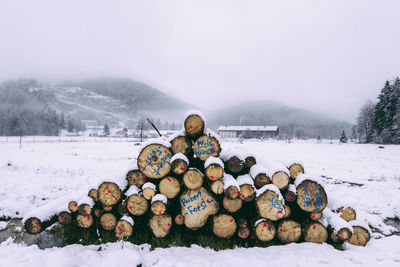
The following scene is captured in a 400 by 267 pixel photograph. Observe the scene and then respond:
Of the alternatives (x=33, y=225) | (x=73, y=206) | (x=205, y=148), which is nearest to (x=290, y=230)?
(x=205, y=148)

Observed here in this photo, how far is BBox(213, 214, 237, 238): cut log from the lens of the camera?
4301 millimetres

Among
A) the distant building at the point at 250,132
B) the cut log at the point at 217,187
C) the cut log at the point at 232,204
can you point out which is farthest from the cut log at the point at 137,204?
the distant building at the point at 250,132

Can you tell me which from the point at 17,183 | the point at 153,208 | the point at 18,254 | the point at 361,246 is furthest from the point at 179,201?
the point at 17,183

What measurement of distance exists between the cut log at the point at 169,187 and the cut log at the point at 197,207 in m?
0.21

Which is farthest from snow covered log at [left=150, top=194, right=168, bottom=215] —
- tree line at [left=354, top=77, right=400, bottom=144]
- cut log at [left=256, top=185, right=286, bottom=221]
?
tree line at [left=354, top=77, right=400, bottom=144]

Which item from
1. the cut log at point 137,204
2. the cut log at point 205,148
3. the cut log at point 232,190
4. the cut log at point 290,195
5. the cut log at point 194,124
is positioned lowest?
the cut log at point 137,204

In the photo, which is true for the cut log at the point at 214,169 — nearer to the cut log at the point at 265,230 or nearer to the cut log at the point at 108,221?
the cut log at the point at 265,230

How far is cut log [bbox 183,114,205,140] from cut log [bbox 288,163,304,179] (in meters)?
2.42

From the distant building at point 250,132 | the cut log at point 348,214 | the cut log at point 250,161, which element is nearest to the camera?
the cut log at point 250,161

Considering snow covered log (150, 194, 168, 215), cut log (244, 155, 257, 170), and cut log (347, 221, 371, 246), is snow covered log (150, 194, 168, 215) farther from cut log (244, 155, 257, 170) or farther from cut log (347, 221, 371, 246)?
cut log (347, 221, 371, 246)

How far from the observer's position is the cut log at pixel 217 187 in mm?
4172

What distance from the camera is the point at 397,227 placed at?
5535 millimetres

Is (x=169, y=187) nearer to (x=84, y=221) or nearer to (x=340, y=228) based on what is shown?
(x=84, y=221)

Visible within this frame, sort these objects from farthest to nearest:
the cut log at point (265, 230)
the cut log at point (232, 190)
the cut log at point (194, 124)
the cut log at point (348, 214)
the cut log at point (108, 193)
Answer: the cut log at point (348, 214)
the cut log at point (194, 124)
the cut log at point (108, 193)
the cut log at point (265, 230)
the cut log at point (232, 190)
